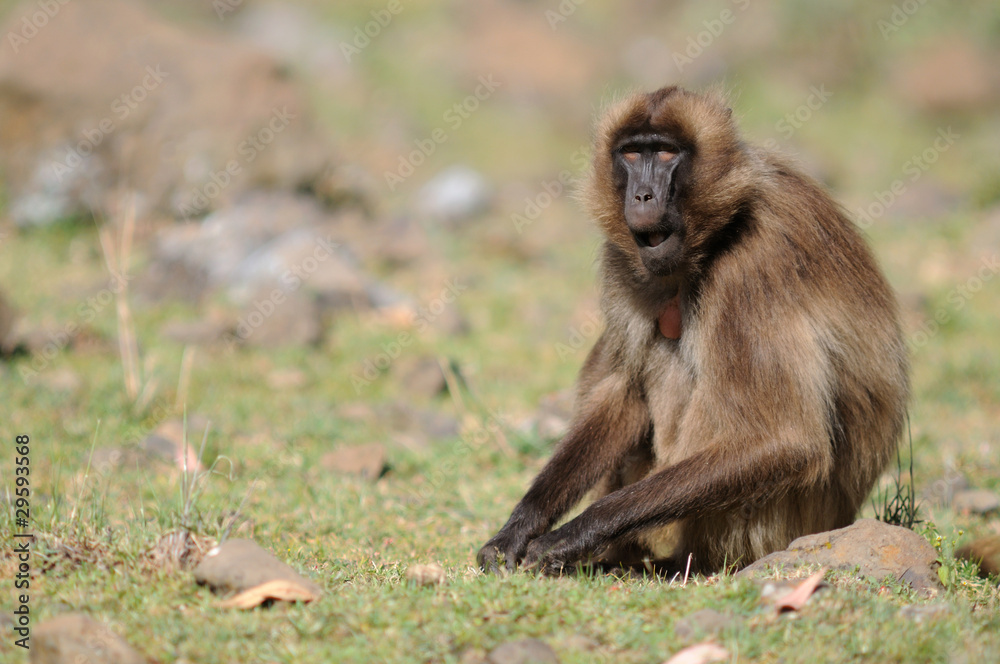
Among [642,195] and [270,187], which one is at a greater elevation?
[270,187]

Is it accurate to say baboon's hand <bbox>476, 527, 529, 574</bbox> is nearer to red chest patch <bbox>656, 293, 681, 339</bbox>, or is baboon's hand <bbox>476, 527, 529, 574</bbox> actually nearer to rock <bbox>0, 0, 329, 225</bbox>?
red chest patch <bbox>656, 293, 681, 339</bbox>

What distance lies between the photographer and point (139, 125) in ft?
36.2

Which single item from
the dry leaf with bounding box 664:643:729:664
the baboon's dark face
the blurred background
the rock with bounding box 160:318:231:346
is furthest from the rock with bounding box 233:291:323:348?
the dry leaf with bounding box 664:643:729:664

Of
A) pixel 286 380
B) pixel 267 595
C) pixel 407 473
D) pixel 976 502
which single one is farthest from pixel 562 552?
pixel 286 380

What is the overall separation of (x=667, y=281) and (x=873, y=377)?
0.99 metres

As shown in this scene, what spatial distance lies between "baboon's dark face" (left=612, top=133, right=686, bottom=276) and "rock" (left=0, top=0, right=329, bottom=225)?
7.36m

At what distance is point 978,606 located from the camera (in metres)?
3.67

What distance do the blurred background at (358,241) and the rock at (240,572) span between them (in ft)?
4.91

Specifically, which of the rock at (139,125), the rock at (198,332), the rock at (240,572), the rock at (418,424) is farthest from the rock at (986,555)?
the rock at (139,125)

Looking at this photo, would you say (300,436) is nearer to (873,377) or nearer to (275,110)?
(873,377)

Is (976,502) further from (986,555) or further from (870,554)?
(870,554)

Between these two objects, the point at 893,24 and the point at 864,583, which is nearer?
the point at 864,583

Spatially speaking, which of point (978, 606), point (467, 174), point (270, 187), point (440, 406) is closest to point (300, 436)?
point (440, 406)

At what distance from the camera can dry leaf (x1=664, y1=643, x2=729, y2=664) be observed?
2.85 m
